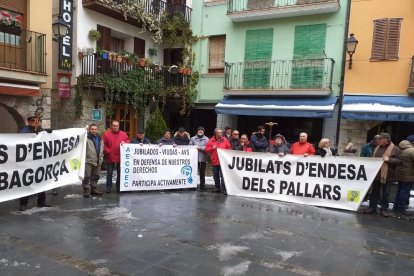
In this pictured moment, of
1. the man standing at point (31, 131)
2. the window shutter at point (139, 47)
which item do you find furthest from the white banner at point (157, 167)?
the window shutter at point (139, 47)

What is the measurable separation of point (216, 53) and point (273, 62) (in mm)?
2933

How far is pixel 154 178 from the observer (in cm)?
869

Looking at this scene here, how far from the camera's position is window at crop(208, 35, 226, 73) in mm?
16234

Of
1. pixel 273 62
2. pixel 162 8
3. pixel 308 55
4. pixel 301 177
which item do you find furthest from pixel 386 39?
pixel 162 8

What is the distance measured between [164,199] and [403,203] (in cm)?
520

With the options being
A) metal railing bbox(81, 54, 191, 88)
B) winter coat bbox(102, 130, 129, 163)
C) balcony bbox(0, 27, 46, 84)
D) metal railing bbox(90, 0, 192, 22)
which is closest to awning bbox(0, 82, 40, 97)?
balcony bbox(0, 27, 46, 84)

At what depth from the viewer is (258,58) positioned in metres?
15.2

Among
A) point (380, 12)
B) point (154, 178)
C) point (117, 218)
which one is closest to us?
point (117, 218)

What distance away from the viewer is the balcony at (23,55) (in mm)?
10680

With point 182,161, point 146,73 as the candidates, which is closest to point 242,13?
point 146,73

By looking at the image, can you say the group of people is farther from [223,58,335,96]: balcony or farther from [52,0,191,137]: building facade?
[52,0,191,137]: building facade

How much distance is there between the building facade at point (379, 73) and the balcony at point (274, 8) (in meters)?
1.10

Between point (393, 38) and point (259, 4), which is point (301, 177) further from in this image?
point (259, 4)

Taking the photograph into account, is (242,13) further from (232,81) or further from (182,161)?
(182,161)
